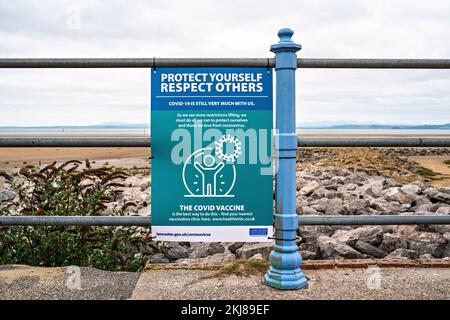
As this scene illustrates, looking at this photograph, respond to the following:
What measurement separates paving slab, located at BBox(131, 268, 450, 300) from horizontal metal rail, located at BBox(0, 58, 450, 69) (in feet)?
4.45

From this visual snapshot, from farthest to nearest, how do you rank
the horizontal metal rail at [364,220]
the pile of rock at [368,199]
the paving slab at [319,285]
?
the pile of rock at [368,199]
the horizontal metal rail at [364,220]
the paving slab at [319,285]

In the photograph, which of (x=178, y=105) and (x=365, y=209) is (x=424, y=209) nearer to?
(x=365, y=209)

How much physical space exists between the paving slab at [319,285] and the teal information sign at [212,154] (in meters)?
0.30

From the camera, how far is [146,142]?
11.7ft

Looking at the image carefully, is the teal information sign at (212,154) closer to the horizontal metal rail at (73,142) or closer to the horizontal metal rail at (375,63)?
the horizontal metal rail at (73,142)

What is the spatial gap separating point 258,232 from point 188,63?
1.13 metres

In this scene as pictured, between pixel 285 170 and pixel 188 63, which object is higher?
pixel 188 63

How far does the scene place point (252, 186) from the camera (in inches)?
141

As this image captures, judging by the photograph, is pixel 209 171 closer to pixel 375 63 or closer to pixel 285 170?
pixel 285 170

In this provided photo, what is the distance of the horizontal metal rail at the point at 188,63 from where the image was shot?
11.5 ft

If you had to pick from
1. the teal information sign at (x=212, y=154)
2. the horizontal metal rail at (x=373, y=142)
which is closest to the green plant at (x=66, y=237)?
the teal information sign at (x=212, y=154)

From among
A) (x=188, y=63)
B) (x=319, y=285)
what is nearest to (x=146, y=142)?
(x=188, y=63)

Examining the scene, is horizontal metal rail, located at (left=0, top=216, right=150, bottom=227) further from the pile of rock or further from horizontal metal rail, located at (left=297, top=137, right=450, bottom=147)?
the pile of rock
